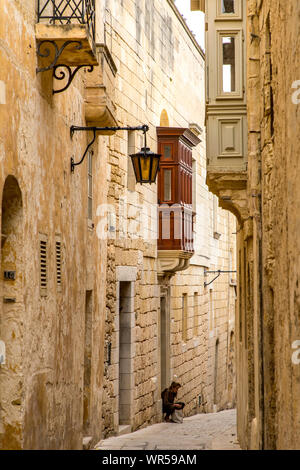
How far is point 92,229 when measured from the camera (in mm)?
12250

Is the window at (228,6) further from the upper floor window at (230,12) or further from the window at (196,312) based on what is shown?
the window at (196,312)

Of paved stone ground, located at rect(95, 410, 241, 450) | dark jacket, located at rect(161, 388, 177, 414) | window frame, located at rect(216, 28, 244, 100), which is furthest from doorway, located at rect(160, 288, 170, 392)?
window frame, located at rect(216, 28, 244, 100)

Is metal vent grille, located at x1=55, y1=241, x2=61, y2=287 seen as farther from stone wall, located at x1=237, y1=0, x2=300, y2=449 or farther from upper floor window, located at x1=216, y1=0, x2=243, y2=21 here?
upper floor window, located at x1=216, y1=0, x2=243, y2=21

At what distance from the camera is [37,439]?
26.8 ft

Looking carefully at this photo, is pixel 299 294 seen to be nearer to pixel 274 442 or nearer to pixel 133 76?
pixel 274 442

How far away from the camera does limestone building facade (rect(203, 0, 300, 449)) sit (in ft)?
23.1

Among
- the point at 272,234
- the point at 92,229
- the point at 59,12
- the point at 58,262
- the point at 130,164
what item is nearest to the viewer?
the point at 59,12

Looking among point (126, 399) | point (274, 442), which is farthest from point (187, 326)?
point (274, 442)

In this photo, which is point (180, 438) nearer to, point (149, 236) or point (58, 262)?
point (149, 236)

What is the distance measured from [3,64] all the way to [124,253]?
26.8ft

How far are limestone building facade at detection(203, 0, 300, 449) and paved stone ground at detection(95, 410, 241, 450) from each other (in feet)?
1.98

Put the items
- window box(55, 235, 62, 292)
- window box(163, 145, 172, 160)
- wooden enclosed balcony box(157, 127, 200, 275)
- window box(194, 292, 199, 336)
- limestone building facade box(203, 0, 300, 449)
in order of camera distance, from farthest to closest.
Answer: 1. window box(194, 292, 199, 336)
2. window box(163, 145, 172, 160)
3. wooden enclosed balcony box(157, 127, 200, 275)
4. window box(55, 235, 62, 292)
5. limestone building facade box(203, 0, 300, 449)

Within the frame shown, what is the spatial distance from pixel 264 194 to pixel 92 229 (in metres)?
3.23

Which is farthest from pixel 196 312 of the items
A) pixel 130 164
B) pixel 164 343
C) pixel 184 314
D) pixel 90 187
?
pixel 90 187
